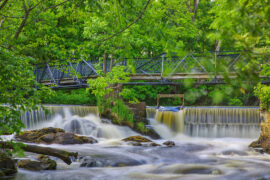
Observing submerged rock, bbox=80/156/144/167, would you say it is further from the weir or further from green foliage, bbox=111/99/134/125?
the weir

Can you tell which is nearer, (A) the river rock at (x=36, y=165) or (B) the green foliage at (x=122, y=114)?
(A) the river rock at (x=36, y=165)

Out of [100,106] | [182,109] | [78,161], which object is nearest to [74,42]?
[100,106]

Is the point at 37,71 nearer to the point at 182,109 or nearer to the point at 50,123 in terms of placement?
the point at 50,123

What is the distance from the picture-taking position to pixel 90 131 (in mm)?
15867

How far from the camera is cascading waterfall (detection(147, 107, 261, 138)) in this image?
57.6ft

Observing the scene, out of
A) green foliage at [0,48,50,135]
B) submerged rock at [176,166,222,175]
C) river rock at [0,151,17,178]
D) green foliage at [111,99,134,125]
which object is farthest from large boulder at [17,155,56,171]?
green foliage at [111,99,134,125]

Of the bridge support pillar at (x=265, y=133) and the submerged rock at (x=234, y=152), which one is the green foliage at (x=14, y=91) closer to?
the submerged rock at (x=234, y=152)

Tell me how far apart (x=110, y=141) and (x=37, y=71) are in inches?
322

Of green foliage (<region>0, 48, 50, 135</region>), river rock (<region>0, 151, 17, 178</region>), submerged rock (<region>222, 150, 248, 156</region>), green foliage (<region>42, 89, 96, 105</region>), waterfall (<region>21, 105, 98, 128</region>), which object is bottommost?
submerged rock (<region>222, 150, 248, 156</region>)

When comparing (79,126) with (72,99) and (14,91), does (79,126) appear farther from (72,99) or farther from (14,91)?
(14,91)

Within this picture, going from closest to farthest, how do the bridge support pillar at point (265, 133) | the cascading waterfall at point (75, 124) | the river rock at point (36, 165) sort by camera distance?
the river rock at point (36, 165) < the bridge support pillar at point (265, 133) < the cascading waterfall at point (75, 124)

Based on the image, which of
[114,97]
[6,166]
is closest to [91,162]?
[6,166]

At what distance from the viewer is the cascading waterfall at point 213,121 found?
1755 cm

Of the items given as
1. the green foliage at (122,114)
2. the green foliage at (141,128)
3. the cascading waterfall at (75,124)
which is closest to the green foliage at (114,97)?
the green foliage at (122,114)
